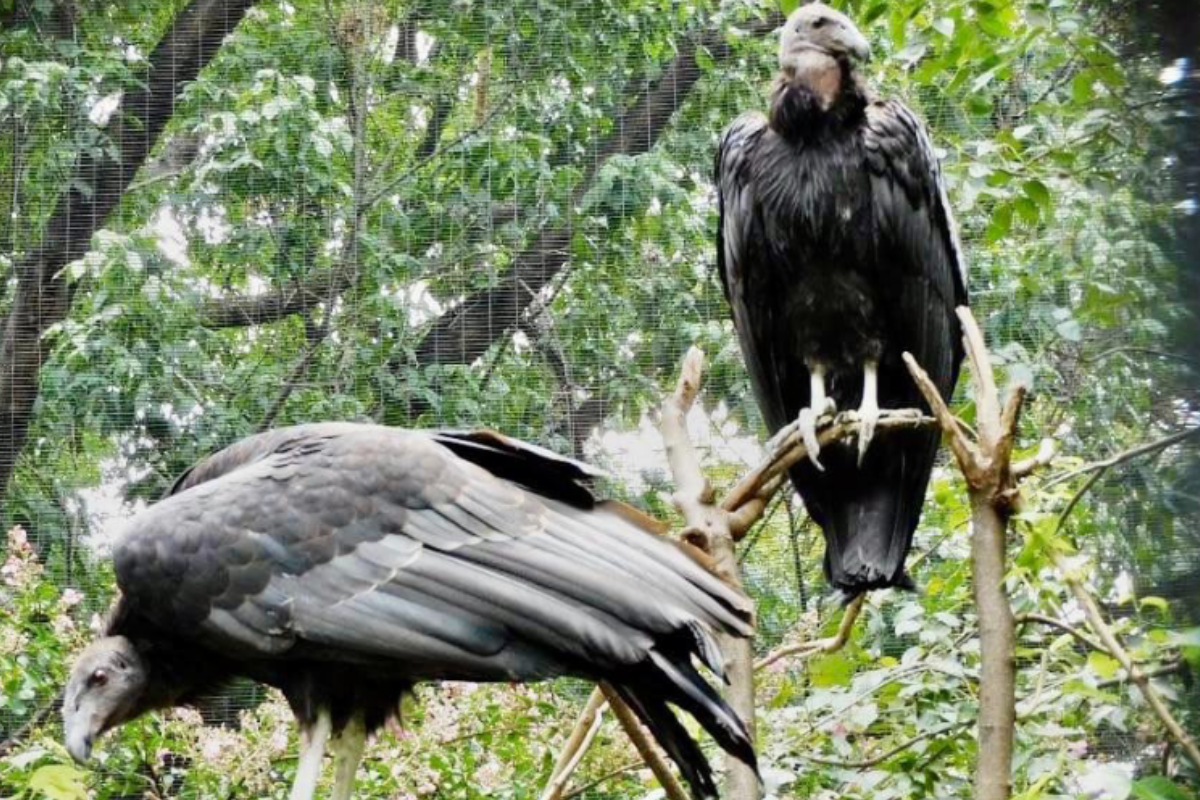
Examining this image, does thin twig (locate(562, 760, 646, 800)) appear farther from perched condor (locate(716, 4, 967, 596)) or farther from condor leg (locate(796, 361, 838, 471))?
condor leg (locate(796, 361, 838, 471))

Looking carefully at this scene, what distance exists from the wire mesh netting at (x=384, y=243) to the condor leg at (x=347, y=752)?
1.59m

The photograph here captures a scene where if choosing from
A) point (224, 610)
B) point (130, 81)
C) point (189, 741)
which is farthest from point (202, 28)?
point (224, 610)

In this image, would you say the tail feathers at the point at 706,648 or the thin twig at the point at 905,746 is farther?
the thin twig at the point at 905,746

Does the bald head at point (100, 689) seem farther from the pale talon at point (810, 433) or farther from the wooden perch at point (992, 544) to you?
the wooden perch at point (992, 544)

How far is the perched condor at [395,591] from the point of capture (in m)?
1.86

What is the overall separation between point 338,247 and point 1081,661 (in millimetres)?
2725

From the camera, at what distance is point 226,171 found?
4.49 meters

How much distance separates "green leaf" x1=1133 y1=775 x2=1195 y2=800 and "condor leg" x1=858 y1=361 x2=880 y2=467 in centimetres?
150

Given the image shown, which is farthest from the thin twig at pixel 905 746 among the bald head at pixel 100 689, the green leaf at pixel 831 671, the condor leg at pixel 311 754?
the bald head at pixel 100 689

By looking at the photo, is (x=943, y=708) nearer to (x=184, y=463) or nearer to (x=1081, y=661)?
(x=1081, y=661)

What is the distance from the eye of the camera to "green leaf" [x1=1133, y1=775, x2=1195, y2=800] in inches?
28.4

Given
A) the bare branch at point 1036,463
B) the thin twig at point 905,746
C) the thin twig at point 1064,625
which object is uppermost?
the bare branch at point 1036,463

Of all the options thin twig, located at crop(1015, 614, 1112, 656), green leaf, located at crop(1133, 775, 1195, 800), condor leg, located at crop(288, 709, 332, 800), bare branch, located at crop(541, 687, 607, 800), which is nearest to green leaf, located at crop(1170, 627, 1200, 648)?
green leaf, located at crop(1133, 775, 1195, 800)

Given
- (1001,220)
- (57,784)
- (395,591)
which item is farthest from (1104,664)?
(1001,220)
